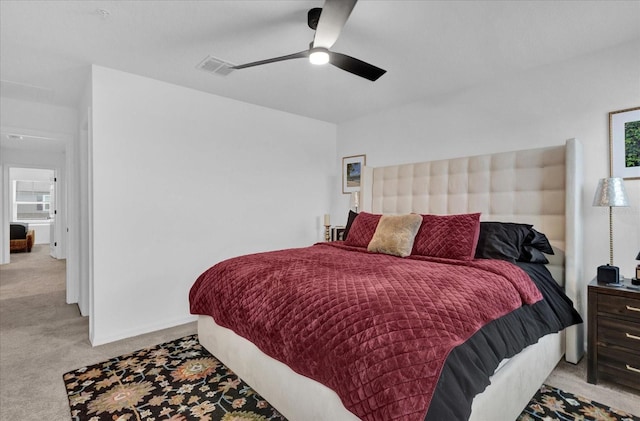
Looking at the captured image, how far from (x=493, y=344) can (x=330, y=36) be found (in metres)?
1.89

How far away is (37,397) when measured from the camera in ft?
6.74

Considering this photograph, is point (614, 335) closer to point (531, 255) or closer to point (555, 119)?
point (531, 255)

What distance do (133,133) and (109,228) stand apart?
0.95 metres

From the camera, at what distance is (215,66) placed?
296 cm

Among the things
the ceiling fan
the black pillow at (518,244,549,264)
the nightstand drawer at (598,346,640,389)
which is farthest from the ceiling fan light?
the nightstand drawer at (598,346,640,389)

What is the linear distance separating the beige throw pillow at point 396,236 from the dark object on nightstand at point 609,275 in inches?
51.2

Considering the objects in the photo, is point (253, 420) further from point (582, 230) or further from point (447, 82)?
point (447, 82)

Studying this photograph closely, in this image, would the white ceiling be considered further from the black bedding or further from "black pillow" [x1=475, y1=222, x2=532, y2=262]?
the black bedding

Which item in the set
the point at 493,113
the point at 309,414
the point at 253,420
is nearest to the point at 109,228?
the point at 253,420

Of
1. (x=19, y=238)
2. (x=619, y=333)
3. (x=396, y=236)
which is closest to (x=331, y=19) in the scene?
(x=396, y=236)

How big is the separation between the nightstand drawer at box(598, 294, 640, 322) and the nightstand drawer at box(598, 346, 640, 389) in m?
0.25

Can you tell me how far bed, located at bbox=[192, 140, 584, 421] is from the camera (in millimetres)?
1442

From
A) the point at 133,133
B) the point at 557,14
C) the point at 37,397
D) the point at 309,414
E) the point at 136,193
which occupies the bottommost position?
the point at 37,397

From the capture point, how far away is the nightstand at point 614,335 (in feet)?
6.78
